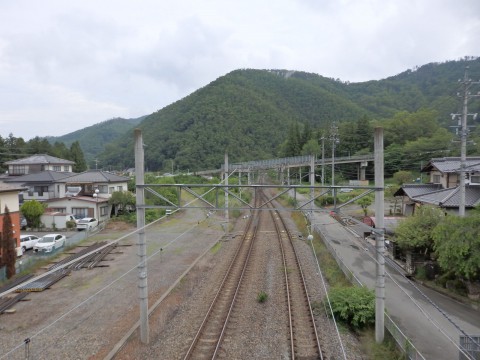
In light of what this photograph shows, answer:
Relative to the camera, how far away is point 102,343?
8.72 metres

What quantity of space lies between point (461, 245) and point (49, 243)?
1906 cm

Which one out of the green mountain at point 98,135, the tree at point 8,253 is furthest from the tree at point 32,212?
the green mountain at point 98,135

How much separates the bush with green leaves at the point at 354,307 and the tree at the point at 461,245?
2799 mm

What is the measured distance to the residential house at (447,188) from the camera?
16438 millimetres

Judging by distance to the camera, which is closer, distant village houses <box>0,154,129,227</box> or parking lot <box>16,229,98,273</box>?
parking lot <box>16,229,98,273</box>

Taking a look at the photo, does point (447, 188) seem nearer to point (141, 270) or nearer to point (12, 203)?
point (141, 270)

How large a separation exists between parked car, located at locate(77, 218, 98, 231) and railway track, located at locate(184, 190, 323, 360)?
12855 mm

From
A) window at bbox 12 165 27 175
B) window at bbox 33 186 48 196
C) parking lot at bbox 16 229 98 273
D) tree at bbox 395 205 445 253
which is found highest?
window at bbox 12 165 27 175

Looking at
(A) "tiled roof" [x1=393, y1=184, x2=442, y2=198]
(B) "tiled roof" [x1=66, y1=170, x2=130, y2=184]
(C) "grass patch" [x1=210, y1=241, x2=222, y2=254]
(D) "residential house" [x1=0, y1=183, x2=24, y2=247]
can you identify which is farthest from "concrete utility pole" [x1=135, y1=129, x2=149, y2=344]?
(B) "tiled roof" [x1=66, y1=170, x2=130, y2=184]

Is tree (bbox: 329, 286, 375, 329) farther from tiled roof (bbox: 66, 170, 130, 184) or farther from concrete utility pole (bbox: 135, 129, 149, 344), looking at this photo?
tiled roof (bbox: 66, 170, 130, 184)

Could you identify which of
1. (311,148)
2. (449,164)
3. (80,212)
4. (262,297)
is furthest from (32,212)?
(311,148)

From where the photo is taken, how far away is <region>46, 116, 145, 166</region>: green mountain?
137m

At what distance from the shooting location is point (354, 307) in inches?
386

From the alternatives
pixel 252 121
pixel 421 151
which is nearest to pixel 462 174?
pixel 421 151
